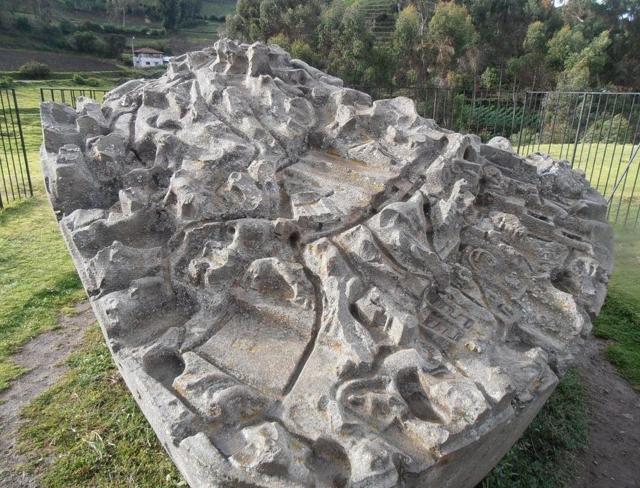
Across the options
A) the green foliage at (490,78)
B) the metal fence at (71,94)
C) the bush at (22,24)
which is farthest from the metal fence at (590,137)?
the bush at (22,24)

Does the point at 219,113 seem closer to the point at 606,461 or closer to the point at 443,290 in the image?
the point at 443,290

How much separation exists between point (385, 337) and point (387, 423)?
464 millimetres

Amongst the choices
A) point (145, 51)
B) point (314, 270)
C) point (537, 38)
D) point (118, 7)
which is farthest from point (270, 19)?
point (118, 7)

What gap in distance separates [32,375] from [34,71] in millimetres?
22762

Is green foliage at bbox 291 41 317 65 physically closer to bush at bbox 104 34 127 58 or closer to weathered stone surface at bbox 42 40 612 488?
weathered stone surface at bbox 42 40 612 488

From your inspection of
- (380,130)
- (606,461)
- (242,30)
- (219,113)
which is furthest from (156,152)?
(242,30)

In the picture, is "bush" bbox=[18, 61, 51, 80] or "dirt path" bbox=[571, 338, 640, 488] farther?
"bush" bbox=[18, 61, 51, 80]

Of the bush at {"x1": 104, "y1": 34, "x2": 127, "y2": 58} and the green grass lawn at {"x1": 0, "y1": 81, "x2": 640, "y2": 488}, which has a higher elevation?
the bush at {"x1": 104, "y1": 34, "x2": 127, "y2": 58}

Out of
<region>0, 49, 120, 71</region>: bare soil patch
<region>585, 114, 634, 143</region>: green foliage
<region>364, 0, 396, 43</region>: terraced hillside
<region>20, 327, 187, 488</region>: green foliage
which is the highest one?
<region>364, 0, 396, 43</region>: terraced hillside

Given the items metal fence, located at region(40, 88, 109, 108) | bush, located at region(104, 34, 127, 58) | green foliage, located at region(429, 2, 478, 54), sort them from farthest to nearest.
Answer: bush, located at region(104, 34, 127, 58), green foliage, located at region(429, 2, 478, 54), metal fence, located at region(40, 88, 109, 108)

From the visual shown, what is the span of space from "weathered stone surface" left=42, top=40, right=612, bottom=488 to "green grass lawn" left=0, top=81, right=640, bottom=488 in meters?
0.72

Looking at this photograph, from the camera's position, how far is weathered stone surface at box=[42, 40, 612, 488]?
1986 millimetres

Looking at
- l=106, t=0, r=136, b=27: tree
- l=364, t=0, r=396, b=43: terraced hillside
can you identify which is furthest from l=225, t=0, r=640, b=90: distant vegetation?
l=106, t=0, r=136, b=27: tree

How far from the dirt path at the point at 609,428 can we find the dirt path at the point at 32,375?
340cm
